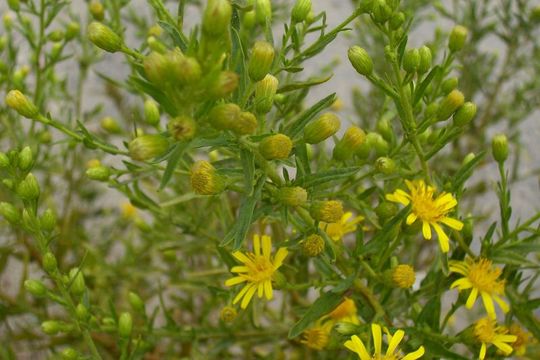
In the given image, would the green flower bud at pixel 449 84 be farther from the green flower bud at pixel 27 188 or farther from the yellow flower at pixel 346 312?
the green flower bud at pixel 27 188

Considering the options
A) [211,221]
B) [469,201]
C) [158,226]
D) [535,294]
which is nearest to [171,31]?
[211,221]

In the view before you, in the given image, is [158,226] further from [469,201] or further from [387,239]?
[469,201]

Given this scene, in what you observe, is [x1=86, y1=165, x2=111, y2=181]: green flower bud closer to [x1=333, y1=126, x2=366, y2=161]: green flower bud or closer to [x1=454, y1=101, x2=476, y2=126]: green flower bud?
[x1=333, y1=126, x2=366, y2=161]: green flower bud

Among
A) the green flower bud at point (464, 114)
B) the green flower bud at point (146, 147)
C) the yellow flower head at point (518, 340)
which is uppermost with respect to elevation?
the green flower bud at point (146, 147)

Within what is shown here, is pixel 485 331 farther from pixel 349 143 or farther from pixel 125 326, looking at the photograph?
pixel 125 326

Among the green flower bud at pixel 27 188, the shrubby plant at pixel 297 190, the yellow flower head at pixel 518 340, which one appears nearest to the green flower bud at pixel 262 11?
the shrubby plant at pixel 297 190

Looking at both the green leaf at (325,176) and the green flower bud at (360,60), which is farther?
the green flower bud at (360,60)
